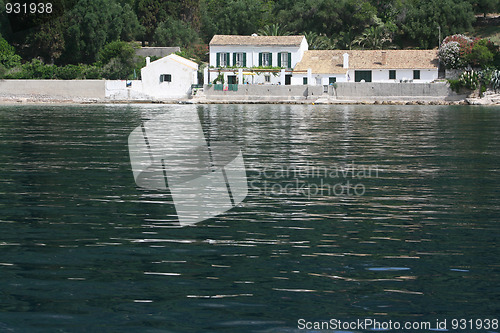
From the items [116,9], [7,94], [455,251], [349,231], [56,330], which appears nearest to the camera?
[56,330]

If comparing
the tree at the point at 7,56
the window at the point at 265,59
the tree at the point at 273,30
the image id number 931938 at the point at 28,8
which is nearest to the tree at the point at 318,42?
the tree at the point at 273,30

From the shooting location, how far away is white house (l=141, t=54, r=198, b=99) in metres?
76.2

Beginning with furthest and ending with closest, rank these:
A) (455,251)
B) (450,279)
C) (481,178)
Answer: (481,178) → (455,251) → (450,279)

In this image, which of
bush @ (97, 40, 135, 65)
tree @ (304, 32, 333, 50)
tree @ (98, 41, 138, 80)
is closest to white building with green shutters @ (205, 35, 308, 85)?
tree @ (304, 32, 333, 50)

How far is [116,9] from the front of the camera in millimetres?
83125

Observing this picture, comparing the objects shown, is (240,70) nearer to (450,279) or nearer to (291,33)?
(291,33)

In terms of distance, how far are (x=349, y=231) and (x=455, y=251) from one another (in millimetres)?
1909

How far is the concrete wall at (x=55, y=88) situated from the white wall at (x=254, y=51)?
12941mm

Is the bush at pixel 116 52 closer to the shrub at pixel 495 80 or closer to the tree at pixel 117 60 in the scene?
the tree at pixel 117 60

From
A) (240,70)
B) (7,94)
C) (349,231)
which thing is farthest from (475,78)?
(349,231)

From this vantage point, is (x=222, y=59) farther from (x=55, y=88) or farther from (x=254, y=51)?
(x=55, y=88)

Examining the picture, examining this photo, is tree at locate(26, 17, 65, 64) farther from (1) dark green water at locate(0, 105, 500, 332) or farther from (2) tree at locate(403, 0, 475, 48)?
(1) dark green water at locate(0, 105, 500, 332)

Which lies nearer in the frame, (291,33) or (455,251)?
(455,251)

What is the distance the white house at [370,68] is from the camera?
74938 mm
